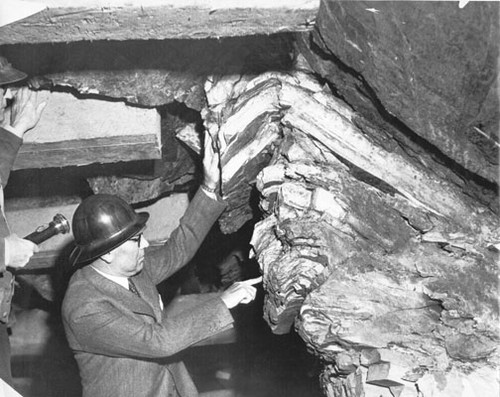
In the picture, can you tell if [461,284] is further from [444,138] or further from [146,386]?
[146,386]

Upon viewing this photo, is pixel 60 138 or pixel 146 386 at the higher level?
pixel 60 138

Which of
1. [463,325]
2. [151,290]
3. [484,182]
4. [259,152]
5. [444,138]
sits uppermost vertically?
[444,138]

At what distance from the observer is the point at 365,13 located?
2.38m

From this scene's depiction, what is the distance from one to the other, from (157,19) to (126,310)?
1253 millimetres

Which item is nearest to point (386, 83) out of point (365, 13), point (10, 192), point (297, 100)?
point (365, 13)

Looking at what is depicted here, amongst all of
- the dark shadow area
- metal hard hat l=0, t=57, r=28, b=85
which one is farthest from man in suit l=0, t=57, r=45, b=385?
the dark shadow area

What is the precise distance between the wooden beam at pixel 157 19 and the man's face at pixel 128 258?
3.01 feet

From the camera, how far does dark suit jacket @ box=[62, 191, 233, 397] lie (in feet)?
9.21

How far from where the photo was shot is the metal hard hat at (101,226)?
9.41 feet

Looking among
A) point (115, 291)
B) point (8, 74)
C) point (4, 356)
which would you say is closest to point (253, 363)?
point (4, 356)

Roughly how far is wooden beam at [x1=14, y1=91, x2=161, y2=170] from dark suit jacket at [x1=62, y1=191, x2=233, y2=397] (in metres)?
0.38

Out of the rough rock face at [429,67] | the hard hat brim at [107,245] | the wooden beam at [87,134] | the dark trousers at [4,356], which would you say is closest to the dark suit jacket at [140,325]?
the hard hat brim at [107,245]

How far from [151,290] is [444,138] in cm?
147

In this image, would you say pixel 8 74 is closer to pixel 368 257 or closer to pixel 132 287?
pixel 132 287
